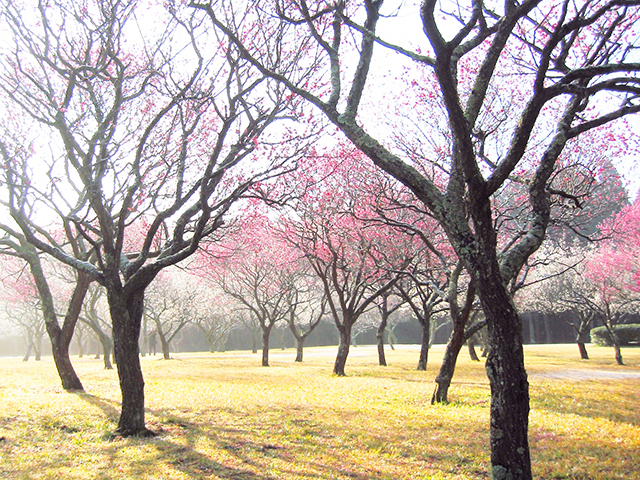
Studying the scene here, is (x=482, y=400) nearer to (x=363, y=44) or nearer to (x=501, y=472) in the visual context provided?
(x=501, y=472)

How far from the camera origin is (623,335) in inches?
1683

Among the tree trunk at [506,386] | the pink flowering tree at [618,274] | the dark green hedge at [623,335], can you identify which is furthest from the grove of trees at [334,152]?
the dark green hedge at [623,335]

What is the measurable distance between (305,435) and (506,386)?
4.89 metres

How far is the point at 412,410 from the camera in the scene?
11.2 m

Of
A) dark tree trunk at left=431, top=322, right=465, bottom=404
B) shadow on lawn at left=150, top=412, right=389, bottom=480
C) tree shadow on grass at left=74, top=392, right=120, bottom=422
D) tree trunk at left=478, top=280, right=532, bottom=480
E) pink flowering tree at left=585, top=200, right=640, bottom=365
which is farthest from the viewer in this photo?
pink flowering tree at left=585, top=200, right=640, bottom=365

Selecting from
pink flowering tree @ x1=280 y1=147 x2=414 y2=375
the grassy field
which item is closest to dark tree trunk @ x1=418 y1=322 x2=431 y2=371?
pink flowering tree @ x1=280 y1=147 x2=414 y2=375

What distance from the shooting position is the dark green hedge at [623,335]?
42250 mm

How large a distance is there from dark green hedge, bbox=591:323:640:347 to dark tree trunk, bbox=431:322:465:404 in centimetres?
3757

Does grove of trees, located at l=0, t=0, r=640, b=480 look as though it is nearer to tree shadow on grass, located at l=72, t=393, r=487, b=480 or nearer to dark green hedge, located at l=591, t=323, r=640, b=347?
tree shadow on grass, located at l=72, t=393, r=487, b=480

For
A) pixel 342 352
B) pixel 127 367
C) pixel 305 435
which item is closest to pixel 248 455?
pixel 305 435

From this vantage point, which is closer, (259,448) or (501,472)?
(501,472)

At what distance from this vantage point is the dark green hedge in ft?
139

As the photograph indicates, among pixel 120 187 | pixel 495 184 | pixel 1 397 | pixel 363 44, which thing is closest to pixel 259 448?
pixel 495 184

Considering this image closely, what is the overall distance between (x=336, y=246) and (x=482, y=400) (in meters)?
11.2
